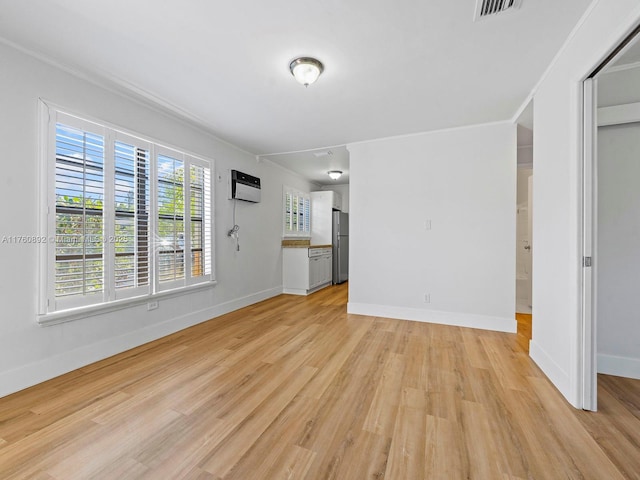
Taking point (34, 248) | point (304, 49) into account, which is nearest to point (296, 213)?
point (304, 49)

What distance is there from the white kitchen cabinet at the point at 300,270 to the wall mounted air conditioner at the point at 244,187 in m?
1.41

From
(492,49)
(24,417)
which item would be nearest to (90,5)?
(24,417)

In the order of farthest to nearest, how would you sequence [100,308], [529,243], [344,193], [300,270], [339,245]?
1. [344,193]
2. [339,245]
3. [300,270]
4. [529,243]
5. [100,308]

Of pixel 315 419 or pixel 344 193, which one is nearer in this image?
pixel 315 419

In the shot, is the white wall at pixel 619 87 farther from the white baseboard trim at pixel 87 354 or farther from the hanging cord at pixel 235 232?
the white baseboard trim at pixel 87 354

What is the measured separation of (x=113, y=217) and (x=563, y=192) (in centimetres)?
375

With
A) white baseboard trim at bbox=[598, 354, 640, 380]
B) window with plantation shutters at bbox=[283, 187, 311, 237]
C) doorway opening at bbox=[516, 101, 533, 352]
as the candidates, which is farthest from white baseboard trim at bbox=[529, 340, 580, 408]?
window with plantation shutters at bbox=[283, 187, 311, 237]

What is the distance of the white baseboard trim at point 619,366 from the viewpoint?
219 centimetres

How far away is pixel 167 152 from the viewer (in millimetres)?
3186

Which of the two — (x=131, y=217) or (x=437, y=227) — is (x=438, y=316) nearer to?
(x=437, y=227)

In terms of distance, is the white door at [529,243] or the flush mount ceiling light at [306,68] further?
the white door at [529,243]

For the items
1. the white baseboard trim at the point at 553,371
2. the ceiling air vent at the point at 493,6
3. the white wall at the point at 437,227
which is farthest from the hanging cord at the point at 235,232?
the white baseboard trim at the point at 553,371

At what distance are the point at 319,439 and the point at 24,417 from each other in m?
1.85

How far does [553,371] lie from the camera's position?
6.98ft
